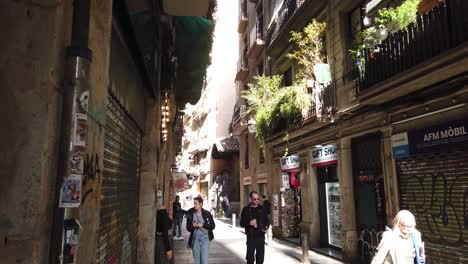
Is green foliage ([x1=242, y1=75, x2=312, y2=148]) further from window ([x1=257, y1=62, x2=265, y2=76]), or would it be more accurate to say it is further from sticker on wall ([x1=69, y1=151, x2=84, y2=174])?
sticker on wall ([x1=69, y1=151, x2=84, y2=174])

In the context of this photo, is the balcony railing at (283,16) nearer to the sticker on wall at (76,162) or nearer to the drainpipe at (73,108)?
the drainpipe at (73,108)

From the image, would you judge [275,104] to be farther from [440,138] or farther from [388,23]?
[440,138]

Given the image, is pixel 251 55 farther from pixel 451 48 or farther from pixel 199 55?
pixel 451 48

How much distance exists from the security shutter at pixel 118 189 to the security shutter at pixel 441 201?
647cm

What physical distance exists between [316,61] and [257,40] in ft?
29.2

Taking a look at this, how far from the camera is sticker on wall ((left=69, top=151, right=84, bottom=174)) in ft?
6.53

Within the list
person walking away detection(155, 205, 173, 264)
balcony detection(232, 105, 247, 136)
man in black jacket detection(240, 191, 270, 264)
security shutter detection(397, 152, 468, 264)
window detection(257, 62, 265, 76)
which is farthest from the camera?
window detection(257, 62, 265, 76)

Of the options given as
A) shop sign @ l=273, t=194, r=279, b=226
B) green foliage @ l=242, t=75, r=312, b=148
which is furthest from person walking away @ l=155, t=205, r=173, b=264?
shop sign @ l=273, t=194, r=279, b=226

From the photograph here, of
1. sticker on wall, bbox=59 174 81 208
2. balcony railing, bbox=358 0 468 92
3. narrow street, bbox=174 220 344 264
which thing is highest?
balcony railing, bbox=358 0 468 92

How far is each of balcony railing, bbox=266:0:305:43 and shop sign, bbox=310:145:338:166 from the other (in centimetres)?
579

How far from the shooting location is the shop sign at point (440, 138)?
25.7 ft

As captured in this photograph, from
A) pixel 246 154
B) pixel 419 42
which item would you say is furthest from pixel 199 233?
pixel 246 154

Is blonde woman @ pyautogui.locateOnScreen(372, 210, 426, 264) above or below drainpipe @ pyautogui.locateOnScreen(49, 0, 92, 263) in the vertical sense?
below

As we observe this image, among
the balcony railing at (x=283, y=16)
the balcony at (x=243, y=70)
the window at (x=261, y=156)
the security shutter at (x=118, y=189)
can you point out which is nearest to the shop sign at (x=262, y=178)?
the window at (x=261, y=156)
